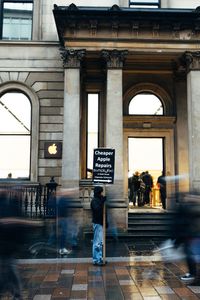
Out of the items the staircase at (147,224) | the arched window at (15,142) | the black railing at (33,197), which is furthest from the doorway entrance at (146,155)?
the black railing at (33,197)

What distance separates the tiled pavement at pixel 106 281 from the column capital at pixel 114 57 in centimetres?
806

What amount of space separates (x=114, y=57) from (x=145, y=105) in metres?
4.03

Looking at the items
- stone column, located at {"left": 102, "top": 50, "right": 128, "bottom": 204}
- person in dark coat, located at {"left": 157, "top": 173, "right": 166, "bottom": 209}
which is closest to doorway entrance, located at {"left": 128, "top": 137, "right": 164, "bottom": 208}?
person in dark coat, located at {"left": 157, "top": 173, "right": 166, "bottom": 209}

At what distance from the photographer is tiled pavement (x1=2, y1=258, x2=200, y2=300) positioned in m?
7.33

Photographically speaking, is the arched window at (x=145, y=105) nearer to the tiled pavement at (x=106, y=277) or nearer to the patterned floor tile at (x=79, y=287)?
the tiled pavement at (x=106, y=277)

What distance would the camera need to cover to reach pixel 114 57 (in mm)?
15375

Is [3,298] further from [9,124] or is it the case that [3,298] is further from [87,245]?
[9,124]

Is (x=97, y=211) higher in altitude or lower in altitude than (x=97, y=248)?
higher

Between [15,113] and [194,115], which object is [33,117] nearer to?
[15,113]

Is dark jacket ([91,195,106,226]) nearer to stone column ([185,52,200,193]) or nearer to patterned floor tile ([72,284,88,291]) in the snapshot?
patterned floor tile ([72,284,88,291])

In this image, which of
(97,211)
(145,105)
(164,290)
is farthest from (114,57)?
(164,290)

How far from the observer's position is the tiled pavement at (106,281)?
7.33 metres

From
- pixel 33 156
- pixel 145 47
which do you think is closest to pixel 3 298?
pixel 33 156

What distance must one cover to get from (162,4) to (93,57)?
4833 mm
